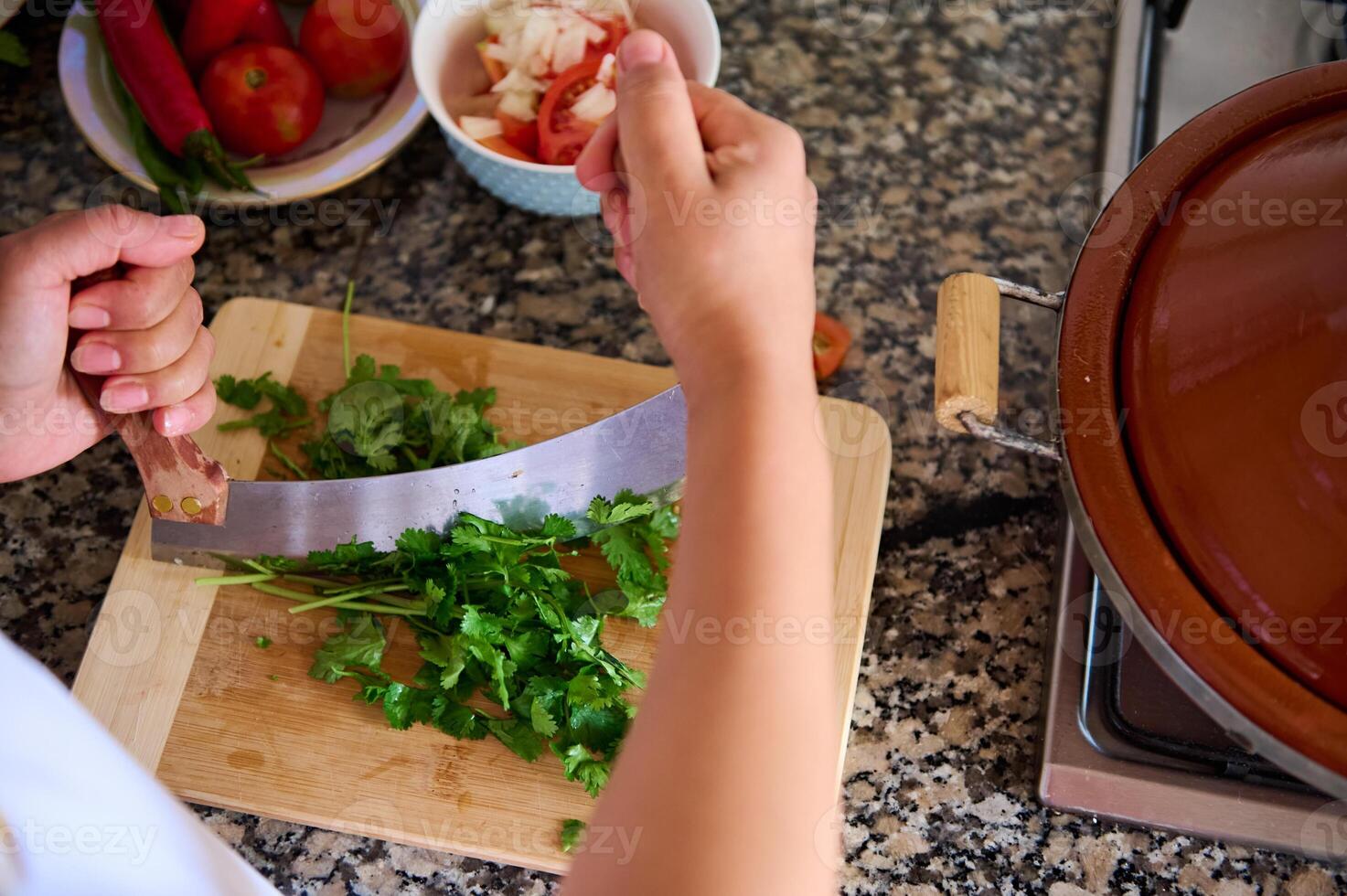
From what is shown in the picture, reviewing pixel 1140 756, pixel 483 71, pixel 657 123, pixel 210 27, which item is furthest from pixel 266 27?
pixel 1140 756

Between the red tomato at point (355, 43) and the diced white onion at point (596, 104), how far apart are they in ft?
0.86

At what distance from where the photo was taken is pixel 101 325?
838 mm

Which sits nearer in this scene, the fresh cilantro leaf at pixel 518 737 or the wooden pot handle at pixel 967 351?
the wooden pot handle at pixel 967 351

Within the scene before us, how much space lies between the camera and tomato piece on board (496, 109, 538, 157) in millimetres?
1136

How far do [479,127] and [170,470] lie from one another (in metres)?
0.48

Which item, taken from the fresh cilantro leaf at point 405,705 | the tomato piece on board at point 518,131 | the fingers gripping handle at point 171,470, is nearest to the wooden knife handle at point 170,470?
the fingers gripping handle at point 171,470

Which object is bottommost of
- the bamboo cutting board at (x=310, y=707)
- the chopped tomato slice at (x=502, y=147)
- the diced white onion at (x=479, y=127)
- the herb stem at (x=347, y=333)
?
the bamboo cutting board at (x=310, y=707)

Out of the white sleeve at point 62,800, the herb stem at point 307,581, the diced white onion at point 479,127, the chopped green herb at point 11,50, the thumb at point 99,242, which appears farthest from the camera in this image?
the chopped green herb at point 11,50

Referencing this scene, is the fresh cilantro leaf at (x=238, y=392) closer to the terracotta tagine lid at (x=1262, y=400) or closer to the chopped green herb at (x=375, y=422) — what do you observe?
the chopped green herb at (x=375, y=422)

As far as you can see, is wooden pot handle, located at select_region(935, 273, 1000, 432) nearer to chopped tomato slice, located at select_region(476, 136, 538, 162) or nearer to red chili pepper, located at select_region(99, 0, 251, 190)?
chopped tomato slice, located at select_region(476, 136, 538, 162)

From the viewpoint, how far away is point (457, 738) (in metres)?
0.95

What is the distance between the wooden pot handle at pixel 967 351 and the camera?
81cm

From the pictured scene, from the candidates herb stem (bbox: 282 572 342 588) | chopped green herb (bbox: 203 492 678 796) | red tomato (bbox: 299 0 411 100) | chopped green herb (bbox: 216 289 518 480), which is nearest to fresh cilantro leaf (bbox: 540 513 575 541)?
chopped green herb (bbox: 203 492 678 796)

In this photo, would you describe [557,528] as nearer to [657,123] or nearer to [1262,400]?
[657,123]
